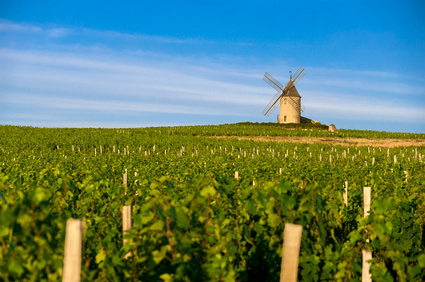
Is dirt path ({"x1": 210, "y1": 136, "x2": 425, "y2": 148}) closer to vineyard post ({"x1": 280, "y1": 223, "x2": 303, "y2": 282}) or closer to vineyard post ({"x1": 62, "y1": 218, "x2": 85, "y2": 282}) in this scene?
vineyard post ({"x1": 280, "y1": 223, "x2": 303, "y2": 282})

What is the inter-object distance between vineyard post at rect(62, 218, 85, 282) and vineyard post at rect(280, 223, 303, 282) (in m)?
1.49

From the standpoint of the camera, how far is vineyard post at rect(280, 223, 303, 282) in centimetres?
280

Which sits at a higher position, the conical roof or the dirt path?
the conical roof

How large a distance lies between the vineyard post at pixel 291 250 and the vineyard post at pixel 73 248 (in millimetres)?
1493

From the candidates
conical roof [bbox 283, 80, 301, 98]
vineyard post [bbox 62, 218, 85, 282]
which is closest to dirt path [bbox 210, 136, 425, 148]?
conical roof [bbox 283, 80, 301, 98]

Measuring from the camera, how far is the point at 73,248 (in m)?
2.39

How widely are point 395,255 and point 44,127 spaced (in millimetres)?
54785

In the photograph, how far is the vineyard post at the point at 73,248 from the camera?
7.79 ft

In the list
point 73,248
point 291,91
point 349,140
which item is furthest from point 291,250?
point 291,91

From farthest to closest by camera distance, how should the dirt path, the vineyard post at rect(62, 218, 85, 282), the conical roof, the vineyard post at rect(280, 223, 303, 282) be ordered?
the conical roof < the dirt path < the vineyard post at rect(280, 223, 303, 282) < the vineyard post at rect(62, 218, 85, 282)

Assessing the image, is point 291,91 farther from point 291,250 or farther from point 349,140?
point 291,250

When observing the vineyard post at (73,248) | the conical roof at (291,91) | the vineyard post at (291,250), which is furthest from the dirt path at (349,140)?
the vineyard post at (73,248)

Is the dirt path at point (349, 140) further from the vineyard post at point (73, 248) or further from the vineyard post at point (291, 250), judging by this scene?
the vineyard post at point (73, 248)

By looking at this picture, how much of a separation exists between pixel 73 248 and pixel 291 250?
1.60 m
